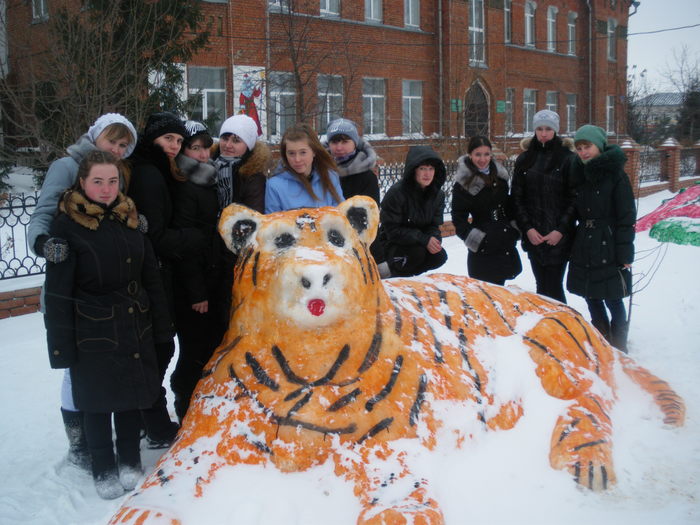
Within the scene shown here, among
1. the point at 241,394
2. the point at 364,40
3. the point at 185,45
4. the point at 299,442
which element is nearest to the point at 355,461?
the point at 299,442

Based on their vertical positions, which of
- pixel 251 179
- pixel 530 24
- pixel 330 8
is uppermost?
pixel 530 24

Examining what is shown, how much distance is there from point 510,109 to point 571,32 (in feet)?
20.9

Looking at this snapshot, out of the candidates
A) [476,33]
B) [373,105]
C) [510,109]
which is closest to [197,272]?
[373,105]

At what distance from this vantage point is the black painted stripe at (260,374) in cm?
262

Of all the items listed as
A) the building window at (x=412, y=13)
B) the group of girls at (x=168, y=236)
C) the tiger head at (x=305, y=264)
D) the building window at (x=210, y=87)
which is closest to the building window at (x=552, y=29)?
the building window at (x=412, y=13)

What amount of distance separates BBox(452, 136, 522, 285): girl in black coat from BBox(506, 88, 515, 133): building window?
18664 millimetres

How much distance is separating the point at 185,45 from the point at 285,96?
4815mm

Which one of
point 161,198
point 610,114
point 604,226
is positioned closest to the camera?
point 161,198

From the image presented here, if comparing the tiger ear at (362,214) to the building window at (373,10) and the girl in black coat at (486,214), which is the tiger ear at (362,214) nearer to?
the girl in black coat at (486,214)

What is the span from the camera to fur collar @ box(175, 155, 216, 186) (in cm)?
341

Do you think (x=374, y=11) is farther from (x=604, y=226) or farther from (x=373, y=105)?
(x=604, y=226)

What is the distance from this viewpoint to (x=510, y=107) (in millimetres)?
22922

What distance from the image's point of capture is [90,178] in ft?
9.52

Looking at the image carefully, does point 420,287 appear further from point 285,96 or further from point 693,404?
point 285,96
